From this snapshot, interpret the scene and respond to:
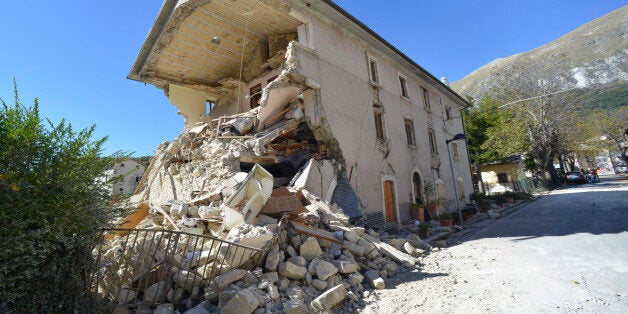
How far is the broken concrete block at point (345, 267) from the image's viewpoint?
19.7 ft

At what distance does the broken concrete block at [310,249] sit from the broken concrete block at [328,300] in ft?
3.60

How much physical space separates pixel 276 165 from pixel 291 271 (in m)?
5.91

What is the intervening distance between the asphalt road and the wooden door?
375cm

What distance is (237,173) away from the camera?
31.0ft

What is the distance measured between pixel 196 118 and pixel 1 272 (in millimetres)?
13232

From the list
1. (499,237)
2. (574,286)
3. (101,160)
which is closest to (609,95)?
(499,237)

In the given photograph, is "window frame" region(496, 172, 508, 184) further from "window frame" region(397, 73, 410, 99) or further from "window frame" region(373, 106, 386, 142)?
"window frame" region(373, 106, 386, 142)

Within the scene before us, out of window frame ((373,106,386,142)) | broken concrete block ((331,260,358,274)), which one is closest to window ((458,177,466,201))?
window frame ((373,106,386,142))

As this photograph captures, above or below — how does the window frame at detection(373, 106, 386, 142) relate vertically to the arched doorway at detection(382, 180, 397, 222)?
above

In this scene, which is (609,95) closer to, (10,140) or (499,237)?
(499,237)

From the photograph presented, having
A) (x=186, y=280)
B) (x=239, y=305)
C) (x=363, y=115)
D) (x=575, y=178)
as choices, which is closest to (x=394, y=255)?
(x=239, y=305)

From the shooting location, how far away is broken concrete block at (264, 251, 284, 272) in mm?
5348

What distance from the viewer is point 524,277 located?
5.77m

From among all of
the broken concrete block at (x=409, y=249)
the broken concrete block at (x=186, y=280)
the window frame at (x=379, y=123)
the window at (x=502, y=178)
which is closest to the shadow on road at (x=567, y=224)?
the broken concrete block at (x=409, y=249)
